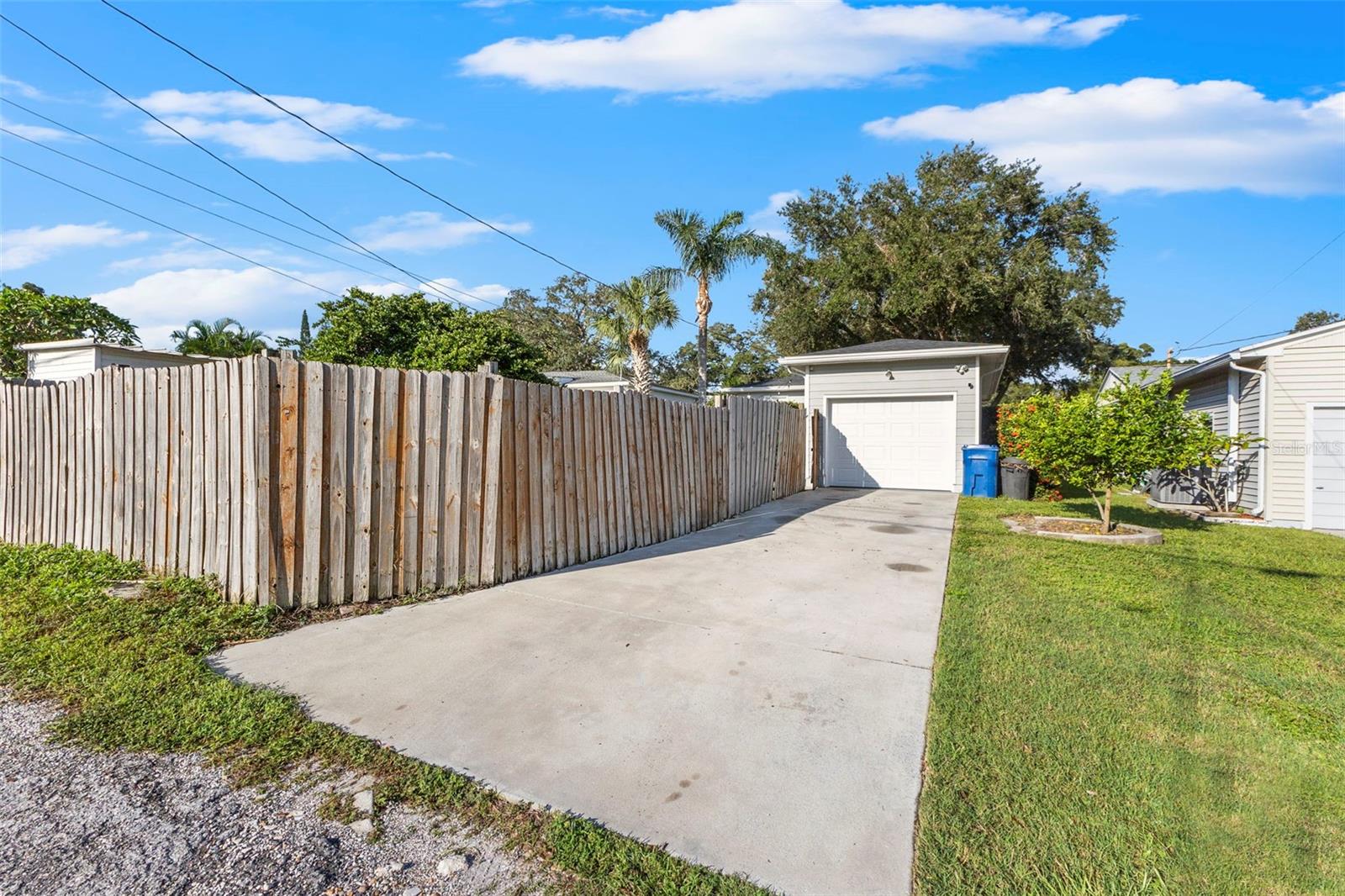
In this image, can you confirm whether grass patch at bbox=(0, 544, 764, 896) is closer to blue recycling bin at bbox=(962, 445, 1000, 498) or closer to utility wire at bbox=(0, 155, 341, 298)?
utility wire at bbox=(0, 155, 341, 298)

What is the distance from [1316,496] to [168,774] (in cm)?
1389

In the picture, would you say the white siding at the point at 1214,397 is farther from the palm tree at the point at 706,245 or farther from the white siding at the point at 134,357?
the white siding at the point at 134,357

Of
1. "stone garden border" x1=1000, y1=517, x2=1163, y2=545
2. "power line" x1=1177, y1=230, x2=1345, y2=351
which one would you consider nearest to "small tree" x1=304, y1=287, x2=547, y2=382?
"stone garden border" x1=1000, y1=517, x2=1163, y2=545

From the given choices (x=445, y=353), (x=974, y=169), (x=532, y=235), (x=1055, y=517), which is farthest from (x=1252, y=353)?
(x=974, y=169)

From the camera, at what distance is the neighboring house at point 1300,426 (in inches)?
381

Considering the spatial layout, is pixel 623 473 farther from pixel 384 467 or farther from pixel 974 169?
pixel 974 169

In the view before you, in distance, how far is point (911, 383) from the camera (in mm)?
13188

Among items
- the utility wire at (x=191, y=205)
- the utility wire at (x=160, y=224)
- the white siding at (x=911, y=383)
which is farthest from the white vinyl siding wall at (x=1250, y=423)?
the utility wire at (x=191, y=205)

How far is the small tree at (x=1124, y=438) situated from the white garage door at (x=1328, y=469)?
292 centimetres

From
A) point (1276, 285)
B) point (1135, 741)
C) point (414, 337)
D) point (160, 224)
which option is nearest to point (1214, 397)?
point (1276, 285)

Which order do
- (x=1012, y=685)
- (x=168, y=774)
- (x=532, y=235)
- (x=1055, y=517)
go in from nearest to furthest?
(x=168, y=774), (x=1012, y=685), (x=1055, y=517), (x=532, y=235)

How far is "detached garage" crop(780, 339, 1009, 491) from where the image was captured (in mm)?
12758

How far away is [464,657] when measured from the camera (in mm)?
3559

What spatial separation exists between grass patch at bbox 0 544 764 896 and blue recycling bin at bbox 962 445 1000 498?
11562mm
